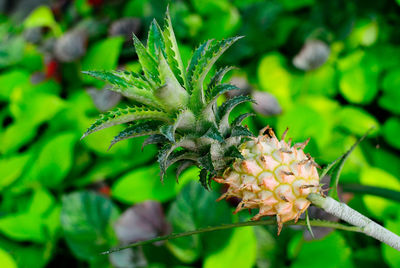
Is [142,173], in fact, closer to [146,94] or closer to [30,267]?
[30,267]

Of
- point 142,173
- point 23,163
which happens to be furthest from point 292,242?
point 23,163

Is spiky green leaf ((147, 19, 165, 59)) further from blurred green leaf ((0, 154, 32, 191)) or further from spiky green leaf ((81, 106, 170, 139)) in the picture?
blurred green leaf ((0, 154, 32, 191))

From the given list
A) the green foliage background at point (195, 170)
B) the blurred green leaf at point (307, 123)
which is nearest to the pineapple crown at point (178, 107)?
the green foliage background at point (195, 170)

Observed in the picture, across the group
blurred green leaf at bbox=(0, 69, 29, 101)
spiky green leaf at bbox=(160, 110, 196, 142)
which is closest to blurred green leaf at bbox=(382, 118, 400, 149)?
spiky green leaf at bbox=(160, 110, 196, 142)

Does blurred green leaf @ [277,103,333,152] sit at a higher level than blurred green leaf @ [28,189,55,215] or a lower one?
higher

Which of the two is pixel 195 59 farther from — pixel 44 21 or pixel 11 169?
pixel 44 21
